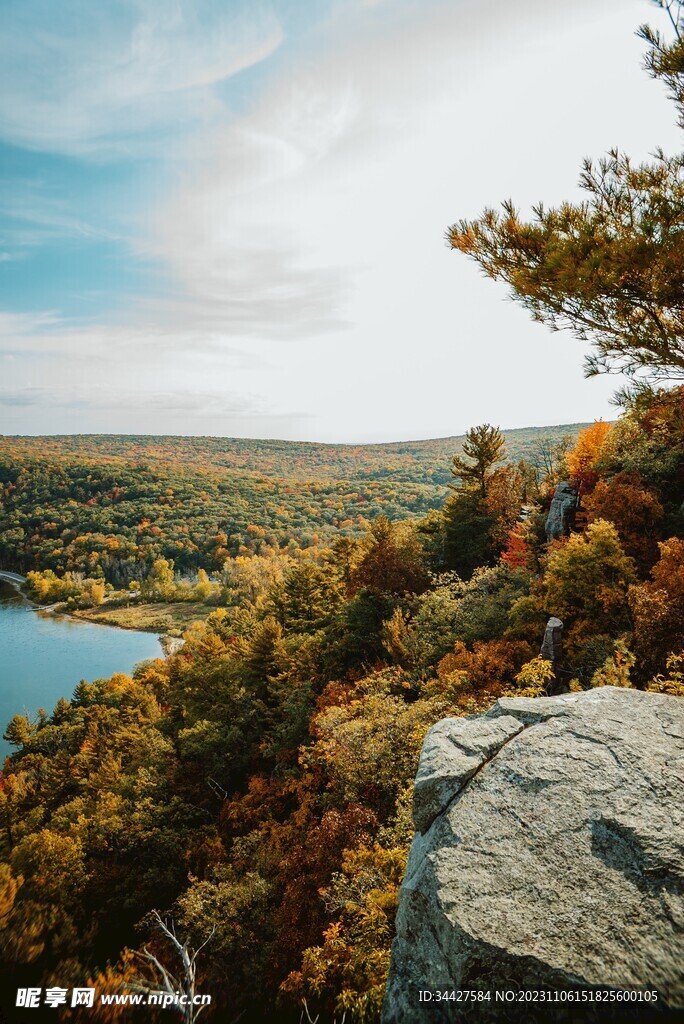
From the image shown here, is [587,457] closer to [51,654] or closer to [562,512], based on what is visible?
[562,512]

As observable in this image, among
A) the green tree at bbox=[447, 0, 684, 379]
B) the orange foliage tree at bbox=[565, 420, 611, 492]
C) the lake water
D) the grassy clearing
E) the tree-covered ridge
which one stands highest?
the green tree at bbox=[447, 0, 684, 379]

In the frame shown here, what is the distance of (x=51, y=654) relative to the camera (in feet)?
230

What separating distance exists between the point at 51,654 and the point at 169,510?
58.8m

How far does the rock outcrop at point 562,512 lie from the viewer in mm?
21016

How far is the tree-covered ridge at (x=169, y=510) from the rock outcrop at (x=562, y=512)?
218 feet

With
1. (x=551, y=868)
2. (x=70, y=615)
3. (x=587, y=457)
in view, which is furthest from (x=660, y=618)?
(x=70, y=615)

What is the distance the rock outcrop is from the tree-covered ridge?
218 ft

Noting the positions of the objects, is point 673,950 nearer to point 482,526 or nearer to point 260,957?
point 260,957

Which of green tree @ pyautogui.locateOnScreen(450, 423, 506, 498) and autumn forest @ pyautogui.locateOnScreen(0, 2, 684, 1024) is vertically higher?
green tree @ pyautogui.locateOnScreen(450, 423, 506, 498)

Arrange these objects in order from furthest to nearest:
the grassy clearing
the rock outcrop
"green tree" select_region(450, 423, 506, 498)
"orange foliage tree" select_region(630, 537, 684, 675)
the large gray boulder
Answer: the grassy clearing
"green tree" select_region(450, 423, 506, 498)
the rock outcrop
"orange foliage tree" select_region(630, 537, 684, 675)
the large gray boulder

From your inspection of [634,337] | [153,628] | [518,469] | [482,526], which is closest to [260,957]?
[634,337]

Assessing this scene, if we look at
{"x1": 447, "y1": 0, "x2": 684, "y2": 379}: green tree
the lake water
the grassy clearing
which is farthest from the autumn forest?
the grassy clearing

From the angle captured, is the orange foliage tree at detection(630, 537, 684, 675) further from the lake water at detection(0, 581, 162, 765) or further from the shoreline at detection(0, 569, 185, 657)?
the shoreline at detection(0, 569, 185, 657)

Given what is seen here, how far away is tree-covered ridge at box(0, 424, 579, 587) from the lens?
107 meters
